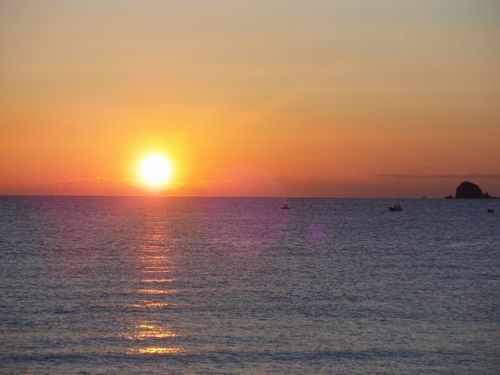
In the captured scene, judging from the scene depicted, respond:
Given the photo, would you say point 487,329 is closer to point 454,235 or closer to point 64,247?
point 64,247

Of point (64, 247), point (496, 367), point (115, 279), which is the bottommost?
point (496, 367)

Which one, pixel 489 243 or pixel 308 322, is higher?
pixel 489 243

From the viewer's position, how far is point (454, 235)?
14062 cm

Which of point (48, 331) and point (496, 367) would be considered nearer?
point (496, 367)

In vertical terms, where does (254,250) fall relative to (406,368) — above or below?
above

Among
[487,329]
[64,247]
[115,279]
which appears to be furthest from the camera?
[64,247]

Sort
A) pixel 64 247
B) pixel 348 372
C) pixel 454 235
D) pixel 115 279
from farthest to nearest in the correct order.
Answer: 1. pixel 454 235
2. pixel 64 247
3. pixel 115 279
4. pixel 348 372

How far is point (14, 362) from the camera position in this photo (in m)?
36.6

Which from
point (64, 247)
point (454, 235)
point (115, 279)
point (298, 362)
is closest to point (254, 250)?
point (64, 247)

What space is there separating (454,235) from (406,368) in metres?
108

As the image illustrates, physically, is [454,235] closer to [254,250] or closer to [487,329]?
[254,250]

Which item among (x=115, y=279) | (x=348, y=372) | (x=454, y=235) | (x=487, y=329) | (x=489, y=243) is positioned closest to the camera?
(x=348, y=372)

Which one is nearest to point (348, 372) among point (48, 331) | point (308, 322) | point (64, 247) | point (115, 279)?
point (308, 322)

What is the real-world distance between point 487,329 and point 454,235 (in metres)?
97.9
